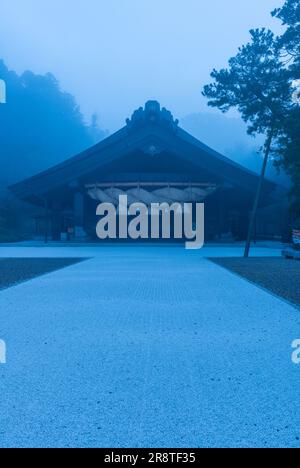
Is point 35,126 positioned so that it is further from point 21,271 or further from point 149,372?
point 149,372

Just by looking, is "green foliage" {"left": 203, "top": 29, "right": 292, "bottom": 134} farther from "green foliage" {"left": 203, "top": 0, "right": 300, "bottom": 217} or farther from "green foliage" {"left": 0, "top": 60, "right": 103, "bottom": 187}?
"green foliage" {"left": 0, "top": 60, "right": 103, "bottom": 187}

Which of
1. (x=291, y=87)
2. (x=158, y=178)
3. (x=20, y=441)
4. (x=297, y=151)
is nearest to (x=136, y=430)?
(x=20, y=441)

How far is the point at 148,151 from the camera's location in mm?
33500

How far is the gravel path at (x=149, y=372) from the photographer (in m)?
3.58

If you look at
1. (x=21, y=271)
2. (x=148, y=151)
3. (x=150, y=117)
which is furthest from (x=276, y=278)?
(x=150, y=117)

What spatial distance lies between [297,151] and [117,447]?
51.1ft

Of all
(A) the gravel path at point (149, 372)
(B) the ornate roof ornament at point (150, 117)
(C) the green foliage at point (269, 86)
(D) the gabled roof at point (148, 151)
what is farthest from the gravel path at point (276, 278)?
(B) the ornate roof ornament at point (150, 117)

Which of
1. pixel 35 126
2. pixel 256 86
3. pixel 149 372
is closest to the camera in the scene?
pixel 149 372

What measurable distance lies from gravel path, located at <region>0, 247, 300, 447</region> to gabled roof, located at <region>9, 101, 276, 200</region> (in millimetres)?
24560

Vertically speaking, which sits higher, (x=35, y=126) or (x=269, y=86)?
(x=35, y=126)

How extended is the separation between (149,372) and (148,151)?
2920 cm

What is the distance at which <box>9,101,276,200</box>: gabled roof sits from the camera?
1329 inches

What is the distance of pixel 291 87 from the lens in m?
19.5

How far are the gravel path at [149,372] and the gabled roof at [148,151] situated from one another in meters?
24.6
